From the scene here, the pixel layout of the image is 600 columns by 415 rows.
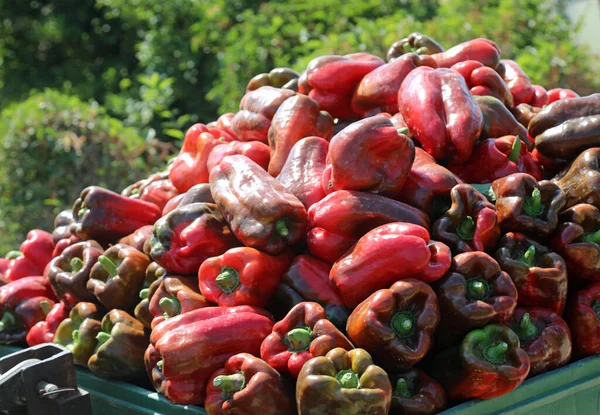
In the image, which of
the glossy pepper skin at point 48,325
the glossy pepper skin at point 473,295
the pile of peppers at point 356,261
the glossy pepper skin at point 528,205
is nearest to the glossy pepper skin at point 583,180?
the pile of peppers at point 356,261

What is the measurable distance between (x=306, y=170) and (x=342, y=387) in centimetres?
103

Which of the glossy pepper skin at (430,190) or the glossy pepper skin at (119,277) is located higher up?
the glossy pepper skin at (430,190)

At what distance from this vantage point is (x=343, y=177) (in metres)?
2.98

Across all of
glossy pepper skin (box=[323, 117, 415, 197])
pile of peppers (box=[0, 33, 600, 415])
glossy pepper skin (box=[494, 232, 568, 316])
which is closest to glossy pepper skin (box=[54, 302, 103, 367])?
pile of peppers (box=[0, 33, 600, 415])

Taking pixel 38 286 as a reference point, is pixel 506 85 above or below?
above

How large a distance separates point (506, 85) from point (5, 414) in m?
2.58

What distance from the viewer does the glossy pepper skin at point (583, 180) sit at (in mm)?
3031

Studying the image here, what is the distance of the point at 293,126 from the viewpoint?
3.49 meters

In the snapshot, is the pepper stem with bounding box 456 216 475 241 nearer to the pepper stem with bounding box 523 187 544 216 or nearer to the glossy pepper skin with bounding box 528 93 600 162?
the pepper stem with bounding box 523 187 544 216

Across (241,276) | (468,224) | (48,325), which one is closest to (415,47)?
(468,224)

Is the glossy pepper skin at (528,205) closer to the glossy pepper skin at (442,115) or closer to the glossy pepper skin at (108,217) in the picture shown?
the glossy pepper skin at (442,115)

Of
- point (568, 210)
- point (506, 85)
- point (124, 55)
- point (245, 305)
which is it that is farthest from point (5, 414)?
point (124, 55)

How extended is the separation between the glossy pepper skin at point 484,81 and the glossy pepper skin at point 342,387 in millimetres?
1657

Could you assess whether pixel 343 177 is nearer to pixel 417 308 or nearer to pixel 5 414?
pixel 417 308
